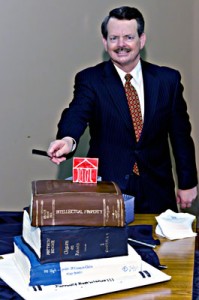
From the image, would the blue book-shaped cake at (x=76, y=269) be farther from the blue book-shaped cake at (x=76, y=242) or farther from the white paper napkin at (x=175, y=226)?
the white paper napkin at (x=175, y=226)

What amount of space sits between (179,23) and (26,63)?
3.37ft

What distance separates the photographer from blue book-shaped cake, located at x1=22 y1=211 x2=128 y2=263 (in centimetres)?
170

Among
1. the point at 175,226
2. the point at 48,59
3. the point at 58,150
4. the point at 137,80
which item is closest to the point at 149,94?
the point at 137,80

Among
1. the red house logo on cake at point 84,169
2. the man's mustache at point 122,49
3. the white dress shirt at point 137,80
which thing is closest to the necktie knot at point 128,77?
the white dress shirt at point 137,80

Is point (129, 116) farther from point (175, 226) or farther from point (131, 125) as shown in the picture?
point (175, 226)

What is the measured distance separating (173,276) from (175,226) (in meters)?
0.44

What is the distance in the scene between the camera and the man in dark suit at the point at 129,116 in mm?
2982

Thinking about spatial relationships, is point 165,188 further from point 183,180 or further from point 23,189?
point 23,189

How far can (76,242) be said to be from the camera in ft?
5.67

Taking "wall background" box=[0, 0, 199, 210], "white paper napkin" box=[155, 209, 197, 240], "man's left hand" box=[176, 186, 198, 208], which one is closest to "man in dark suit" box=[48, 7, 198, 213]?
"man's left hand" box=[176, 186, 198, 208]

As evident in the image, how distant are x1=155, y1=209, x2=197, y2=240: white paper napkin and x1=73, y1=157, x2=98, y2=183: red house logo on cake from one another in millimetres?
429

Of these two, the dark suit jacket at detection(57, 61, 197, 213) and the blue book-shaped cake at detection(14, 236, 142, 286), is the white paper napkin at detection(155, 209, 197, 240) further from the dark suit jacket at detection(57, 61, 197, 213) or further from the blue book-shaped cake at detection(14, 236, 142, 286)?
the dark suit jacket at detection(57, 61, 197, 213)

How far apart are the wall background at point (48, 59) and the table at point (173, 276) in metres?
2.02

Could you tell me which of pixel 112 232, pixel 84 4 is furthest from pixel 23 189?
pixel 112 232
